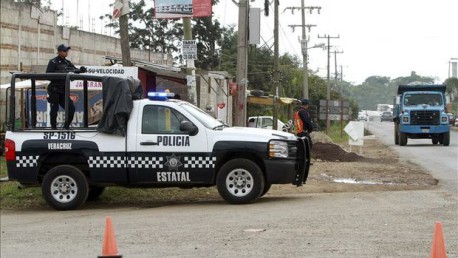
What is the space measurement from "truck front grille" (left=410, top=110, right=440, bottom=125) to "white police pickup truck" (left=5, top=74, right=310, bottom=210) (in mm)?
20093

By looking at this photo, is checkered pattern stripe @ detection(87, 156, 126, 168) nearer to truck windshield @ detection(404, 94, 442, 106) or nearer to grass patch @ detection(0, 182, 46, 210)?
grass patch @ detection(0, 182, 46, 210)

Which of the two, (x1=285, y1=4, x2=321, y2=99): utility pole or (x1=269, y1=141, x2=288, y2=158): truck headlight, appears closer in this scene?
(x1=269, y1=141, x2=288, y2=158): truck headlight

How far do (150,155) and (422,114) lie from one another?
70.3 ft

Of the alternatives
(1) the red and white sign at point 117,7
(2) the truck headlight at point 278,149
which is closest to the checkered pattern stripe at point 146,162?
(2) the truck headlight at point 278,149

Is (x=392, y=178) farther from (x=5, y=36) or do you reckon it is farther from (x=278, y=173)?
(x=5, y=36)

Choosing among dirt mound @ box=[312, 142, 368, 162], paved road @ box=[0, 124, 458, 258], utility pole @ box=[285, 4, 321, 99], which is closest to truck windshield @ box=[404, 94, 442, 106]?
dirt mound @ box=[312, 142, 368, 162]

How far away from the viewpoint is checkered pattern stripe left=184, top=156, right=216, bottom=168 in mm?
12344

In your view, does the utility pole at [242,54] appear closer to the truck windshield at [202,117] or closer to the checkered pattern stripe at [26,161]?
the truck windshield at [202,117]

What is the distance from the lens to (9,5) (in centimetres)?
2753

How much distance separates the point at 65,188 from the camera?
12508 mm

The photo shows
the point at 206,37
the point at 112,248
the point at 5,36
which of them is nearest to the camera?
the point at 112,248

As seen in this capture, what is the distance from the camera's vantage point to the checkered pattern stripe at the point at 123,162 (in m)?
12.4

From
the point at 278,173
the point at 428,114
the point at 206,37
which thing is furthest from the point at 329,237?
the point at 206,37

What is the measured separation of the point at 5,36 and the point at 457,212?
20.9 metres
